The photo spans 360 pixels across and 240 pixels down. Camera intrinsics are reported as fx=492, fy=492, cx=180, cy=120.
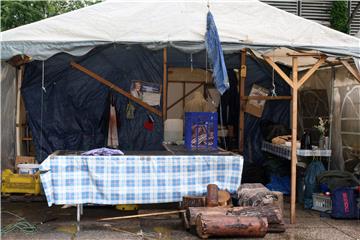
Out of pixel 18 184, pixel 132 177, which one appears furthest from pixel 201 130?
pixel 18 184

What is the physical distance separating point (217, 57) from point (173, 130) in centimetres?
384

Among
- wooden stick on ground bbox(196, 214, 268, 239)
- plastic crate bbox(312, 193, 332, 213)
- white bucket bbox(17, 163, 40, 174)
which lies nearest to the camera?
wooden stick on ground bbox(196, 214, 268, 239)

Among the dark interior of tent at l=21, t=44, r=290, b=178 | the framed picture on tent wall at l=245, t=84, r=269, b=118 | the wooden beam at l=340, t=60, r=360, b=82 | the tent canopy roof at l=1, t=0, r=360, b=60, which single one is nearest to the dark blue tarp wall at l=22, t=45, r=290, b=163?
the dark interior of tent at l=21, t=44, r=290, b=178

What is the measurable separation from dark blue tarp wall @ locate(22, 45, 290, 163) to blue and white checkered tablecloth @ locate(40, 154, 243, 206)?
327 centimetres

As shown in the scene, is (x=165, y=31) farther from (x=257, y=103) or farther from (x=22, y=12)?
(x=22, y=12)

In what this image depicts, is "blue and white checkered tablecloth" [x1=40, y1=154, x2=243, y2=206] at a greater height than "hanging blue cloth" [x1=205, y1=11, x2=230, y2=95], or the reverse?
"hanging blue cloth" [x1=205, y1=11, x2=230, y2=95]

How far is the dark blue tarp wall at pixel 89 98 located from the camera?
992cm

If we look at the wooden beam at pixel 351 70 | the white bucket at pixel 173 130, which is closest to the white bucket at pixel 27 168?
the white bucket at pixel 173 130

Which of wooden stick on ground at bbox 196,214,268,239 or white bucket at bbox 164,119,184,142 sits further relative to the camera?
white bucket at bbox 164,119,184,142

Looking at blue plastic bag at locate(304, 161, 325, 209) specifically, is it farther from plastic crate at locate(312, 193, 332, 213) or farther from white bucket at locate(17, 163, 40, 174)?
white bucket at locate(17, 163, 40, 174)

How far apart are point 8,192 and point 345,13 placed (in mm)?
9337

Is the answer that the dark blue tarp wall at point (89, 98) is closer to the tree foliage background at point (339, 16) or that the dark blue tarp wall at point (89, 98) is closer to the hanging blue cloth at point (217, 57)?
the hanging blue cloth at point (217, 57)

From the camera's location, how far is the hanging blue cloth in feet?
21.7

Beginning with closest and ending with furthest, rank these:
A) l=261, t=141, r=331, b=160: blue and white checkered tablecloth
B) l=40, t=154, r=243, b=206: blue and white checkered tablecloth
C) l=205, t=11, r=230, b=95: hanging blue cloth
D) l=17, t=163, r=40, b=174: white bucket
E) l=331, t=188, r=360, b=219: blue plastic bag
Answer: l=205, t=11, r=230, b=95: hanging blue cloth → l=40, t=154, r=243, b=206: blue and white checkered tablecloth → l=331, t=188, r=360, b=219: blue plastic bag → l=261, t=141, r=331, b=160: blue and white checkered tablecloth → l=17, t=163, r=40, b=174: white bucket
